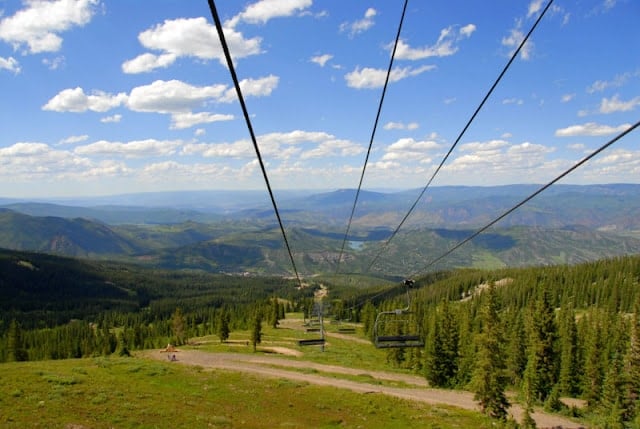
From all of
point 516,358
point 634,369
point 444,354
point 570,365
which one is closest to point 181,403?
point 444,354

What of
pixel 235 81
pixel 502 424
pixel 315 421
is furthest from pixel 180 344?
pixel 235 81

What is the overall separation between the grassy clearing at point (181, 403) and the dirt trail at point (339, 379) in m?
8.06

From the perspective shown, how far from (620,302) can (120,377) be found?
579 ft

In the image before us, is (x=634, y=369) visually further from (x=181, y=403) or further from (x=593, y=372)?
(x=181, y=403)

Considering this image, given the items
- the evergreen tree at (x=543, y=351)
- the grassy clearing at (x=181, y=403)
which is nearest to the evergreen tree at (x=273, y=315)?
the grassy clearing at (x=181, y=403)

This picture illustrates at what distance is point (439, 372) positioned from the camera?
79875mm

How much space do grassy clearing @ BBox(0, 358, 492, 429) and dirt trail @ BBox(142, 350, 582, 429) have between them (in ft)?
26.4

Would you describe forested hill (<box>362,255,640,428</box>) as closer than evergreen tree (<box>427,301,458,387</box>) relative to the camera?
Yes

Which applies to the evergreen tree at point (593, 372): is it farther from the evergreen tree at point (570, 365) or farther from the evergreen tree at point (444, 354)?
the evergreen tree at point (444, 354)

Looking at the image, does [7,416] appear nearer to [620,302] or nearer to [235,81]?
[235,81]

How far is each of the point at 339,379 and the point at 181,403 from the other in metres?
35.5

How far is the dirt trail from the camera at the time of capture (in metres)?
62.2

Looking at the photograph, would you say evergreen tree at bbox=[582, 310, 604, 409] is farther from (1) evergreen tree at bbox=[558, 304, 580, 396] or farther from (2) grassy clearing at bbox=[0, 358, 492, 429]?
Result: (2) grassy clearing at bbox=[0, 358, 492, 429]

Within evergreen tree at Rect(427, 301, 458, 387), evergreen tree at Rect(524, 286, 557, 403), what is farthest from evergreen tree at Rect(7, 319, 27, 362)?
evergreen tree at Rect(524, 286, 557, 403)
